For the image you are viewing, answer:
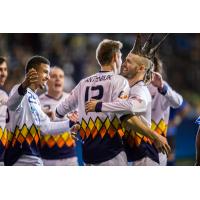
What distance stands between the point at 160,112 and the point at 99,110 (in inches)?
21.0

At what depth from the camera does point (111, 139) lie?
4656 mm

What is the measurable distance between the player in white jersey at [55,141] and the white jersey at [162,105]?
0.71m

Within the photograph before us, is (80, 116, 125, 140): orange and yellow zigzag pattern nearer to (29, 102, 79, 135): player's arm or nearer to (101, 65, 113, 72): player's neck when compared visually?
(29, 102, 79, 135): player's arm

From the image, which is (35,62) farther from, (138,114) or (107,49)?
(138,114)

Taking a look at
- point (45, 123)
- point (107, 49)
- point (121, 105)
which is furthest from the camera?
point (45, 123)

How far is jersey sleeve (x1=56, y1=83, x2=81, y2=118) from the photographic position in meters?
4.75

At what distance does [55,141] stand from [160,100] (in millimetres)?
948

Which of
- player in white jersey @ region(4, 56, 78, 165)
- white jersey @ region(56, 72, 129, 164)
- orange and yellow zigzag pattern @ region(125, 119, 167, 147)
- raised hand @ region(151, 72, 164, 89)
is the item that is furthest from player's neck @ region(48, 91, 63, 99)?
raised hand @ region(151, 72, 164, 89)

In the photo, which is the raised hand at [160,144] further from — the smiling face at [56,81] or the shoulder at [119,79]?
the smiling face at [56,81]

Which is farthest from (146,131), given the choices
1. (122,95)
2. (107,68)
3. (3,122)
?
(3,122)

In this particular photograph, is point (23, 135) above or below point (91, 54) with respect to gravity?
below

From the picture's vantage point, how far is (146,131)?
4703 mm

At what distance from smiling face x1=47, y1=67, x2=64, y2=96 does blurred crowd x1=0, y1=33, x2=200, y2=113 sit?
4 centimetres
